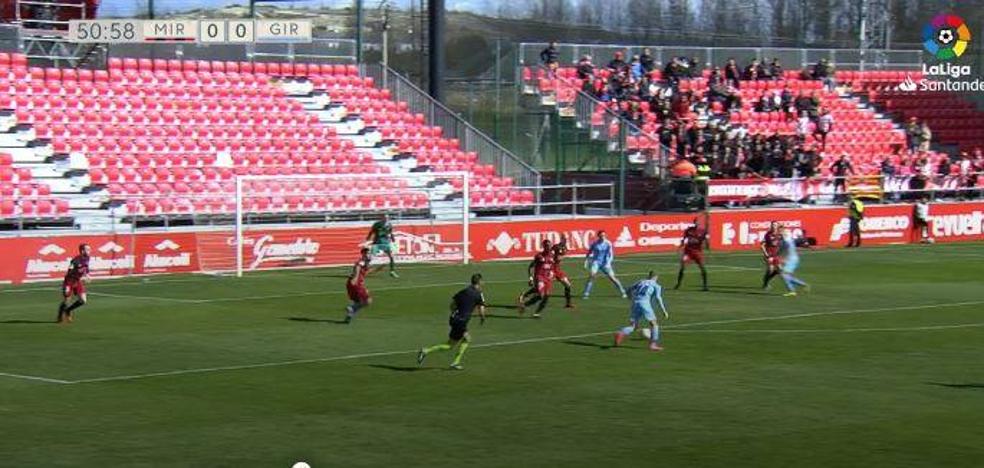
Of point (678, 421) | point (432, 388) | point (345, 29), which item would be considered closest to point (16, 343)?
point (432, 388)

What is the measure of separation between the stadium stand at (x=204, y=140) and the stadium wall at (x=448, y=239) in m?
1.86

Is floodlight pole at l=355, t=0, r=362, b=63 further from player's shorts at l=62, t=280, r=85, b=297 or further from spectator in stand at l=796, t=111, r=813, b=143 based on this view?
player's shorts at l=62, t=280, r=85, b=297

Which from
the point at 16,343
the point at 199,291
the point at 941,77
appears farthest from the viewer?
the point at 941,77

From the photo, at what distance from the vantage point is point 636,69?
66.9 metres

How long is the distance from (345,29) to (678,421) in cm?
6349

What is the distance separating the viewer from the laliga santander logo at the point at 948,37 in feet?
268

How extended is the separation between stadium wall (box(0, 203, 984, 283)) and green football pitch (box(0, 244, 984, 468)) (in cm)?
208

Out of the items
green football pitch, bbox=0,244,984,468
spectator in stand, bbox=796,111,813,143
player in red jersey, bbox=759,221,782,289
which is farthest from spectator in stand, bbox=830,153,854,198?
player in red jersey, bbox=759,221,782,289

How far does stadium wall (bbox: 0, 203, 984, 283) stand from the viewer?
145 feet

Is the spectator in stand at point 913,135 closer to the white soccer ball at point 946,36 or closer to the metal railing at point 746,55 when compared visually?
the metal railing at point 746,55

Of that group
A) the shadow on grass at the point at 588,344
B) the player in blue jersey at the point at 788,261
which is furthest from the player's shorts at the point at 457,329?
the player in blue jersey at the point at 788,261

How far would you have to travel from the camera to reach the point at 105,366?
92.0ft

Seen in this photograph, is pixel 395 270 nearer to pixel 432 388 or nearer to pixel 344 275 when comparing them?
pixel 344 275

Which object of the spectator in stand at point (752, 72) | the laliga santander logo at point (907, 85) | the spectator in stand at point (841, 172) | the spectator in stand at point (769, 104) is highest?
the spectator in stand at point (752, 72)
